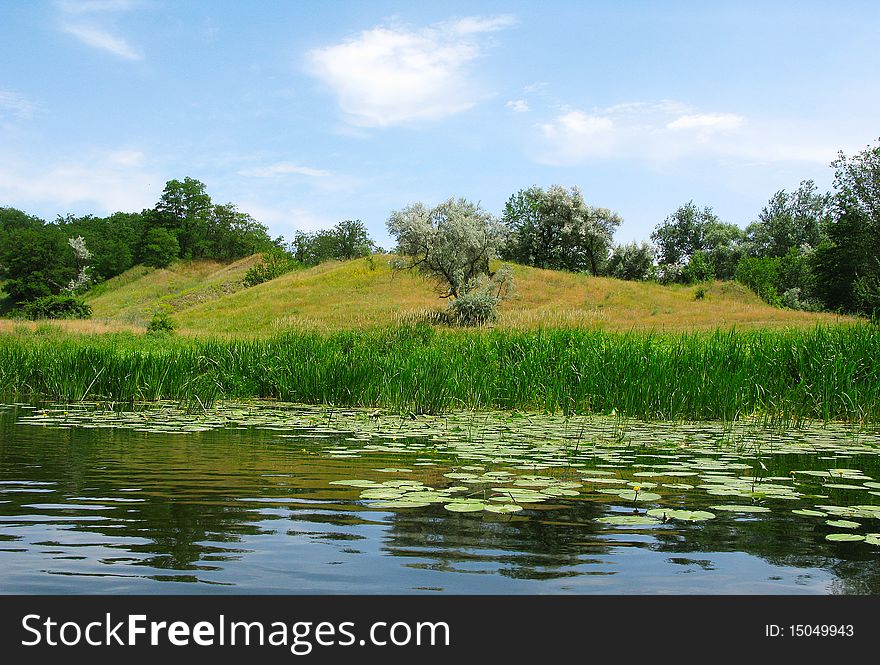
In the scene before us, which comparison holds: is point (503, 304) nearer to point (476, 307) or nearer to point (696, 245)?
point (476, 307)

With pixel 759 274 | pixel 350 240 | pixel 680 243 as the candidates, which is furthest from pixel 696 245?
pixel 350 240

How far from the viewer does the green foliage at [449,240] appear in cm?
4528

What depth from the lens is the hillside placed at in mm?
43031

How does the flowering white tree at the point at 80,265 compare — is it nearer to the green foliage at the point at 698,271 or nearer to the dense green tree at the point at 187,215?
the dense green tree at the point at 187,215

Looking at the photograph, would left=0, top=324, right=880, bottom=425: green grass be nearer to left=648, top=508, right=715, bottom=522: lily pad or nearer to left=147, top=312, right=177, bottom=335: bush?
left=648, top=508, right=715, bottom=522: lily pad

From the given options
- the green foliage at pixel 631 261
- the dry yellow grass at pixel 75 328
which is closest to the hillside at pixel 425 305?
the dry yellow grass at pixel 75 328

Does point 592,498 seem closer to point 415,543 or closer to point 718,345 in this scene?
point 415,543

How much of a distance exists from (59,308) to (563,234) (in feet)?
148

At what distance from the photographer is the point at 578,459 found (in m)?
6.52

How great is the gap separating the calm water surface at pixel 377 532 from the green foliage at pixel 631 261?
227 feet

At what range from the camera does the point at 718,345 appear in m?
12.2

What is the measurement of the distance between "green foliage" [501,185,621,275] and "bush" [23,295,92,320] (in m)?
37.6

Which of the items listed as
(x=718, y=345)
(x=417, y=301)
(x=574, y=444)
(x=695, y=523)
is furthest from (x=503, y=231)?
(x=695, y=523)
